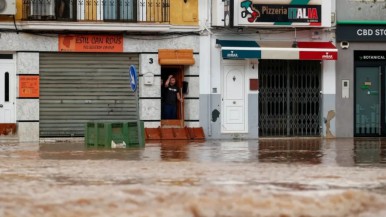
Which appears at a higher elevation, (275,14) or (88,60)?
(275,14)

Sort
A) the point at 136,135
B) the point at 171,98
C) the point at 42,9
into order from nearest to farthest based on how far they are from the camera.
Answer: the point at 136,135
the point at 42,9
the point at 171,98

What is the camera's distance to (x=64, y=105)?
2681 centimetres

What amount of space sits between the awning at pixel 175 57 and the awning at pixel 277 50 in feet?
3.51

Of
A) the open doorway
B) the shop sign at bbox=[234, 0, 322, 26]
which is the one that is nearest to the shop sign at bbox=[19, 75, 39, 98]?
the open doorway

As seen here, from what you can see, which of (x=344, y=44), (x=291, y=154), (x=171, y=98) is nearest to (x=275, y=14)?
(x=344, y=44)

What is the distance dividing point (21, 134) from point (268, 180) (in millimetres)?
18068

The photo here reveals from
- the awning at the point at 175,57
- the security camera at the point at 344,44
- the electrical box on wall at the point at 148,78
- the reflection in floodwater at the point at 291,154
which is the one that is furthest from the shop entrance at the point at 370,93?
the electrical box on wall at the point at 148,78

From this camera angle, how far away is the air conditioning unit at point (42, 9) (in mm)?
25906

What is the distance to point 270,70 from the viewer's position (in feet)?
91.9

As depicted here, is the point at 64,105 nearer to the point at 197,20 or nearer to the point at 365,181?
the point at 197,20

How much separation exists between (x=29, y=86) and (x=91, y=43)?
239 centimetres

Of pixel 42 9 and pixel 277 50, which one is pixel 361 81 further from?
pixel 42 9

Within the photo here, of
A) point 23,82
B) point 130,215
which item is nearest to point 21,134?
point 23,82

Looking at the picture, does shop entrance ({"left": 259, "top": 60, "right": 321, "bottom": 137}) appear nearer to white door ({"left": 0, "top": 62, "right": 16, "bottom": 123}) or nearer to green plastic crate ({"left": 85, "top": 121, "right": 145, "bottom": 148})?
green plastic crate ({"left": 85, "top": 121, "right": 145, "bottom": 148})
